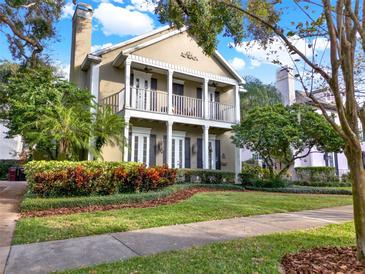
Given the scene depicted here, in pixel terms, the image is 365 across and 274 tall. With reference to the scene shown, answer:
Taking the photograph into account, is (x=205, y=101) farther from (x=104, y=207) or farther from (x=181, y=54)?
(x=104, y=207)

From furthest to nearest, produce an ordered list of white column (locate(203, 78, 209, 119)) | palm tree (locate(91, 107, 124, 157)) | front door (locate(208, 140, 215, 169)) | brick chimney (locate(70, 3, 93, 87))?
front door (locate(208, 140, 215, 169)) → white column (locate(203, 78, 209, 119)) → brick chimney (locate(70, 3, 93, 87)) → palm tree (locate(91, 107, 124, 157))

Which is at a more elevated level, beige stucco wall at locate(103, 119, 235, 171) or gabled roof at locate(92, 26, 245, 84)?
gabled roof at locate(92, 26, 245, 84)

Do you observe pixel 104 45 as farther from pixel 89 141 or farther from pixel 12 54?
pixel 89 141

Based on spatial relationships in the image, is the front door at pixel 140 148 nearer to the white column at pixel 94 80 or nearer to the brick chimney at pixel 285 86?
the white column at pixel 94 80

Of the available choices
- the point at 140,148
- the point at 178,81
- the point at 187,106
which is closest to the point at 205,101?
the point at 187,106

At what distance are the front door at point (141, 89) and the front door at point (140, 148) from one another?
1695 millimetres

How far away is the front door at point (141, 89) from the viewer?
15232 mm

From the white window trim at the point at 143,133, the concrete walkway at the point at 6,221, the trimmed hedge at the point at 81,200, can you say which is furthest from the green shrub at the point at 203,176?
the concrete walkway at the point at 6,221

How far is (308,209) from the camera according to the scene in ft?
30.4

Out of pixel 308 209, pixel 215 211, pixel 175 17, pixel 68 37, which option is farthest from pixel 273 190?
pixel 68 37

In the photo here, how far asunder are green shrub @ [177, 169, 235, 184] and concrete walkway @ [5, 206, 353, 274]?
8123 millimetres

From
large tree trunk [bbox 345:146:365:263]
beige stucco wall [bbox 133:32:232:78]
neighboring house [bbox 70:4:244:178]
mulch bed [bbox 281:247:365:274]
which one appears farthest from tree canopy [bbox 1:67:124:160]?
large tree trunk [bbox 345:146:365:263]

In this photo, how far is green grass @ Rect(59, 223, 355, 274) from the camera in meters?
3.67

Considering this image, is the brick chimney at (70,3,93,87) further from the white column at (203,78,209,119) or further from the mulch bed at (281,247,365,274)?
the mulch bed at (281,247,365,274)
